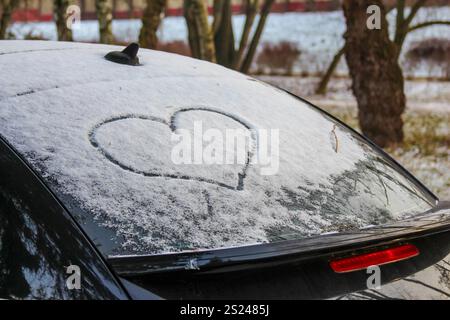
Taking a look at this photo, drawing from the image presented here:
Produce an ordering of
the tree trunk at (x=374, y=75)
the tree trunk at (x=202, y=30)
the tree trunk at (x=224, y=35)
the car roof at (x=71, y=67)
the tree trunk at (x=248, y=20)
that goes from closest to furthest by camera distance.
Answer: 1. the car roof at (x=71, y=67)
2. the tree trunk at (x=374, y=75)
3. the tree trunk at (x=202, y=30)
4. the tree trunk at (x=224, y=35)
5. the tree trunk at (x=248, y=20)

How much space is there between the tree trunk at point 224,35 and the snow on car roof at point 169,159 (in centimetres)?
1473

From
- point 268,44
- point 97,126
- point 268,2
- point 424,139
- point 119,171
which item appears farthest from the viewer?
point 268,44

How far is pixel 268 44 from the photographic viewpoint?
28859 millimetres

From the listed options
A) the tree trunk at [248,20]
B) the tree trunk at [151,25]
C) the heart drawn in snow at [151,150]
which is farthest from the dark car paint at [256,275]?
the tree trunk at [248,20]

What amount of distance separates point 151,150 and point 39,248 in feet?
1.49

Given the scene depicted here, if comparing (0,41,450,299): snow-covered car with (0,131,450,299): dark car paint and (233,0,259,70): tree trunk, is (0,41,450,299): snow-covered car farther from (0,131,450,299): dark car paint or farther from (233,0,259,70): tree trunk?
(233,0,259,70): tree trunk

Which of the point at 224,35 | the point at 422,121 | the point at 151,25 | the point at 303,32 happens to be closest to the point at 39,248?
the point at 151,25

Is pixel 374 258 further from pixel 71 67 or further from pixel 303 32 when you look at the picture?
pixel 303 32

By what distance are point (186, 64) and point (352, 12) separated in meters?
6.52

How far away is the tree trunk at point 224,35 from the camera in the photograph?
1711 cm

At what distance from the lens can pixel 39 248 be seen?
1602mm

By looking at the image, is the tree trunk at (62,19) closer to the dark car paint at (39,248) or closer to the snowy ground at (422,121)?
the snowy ground at (422,121)

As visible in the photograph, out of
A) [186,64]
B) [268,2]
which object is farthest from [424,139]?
[268,2]
